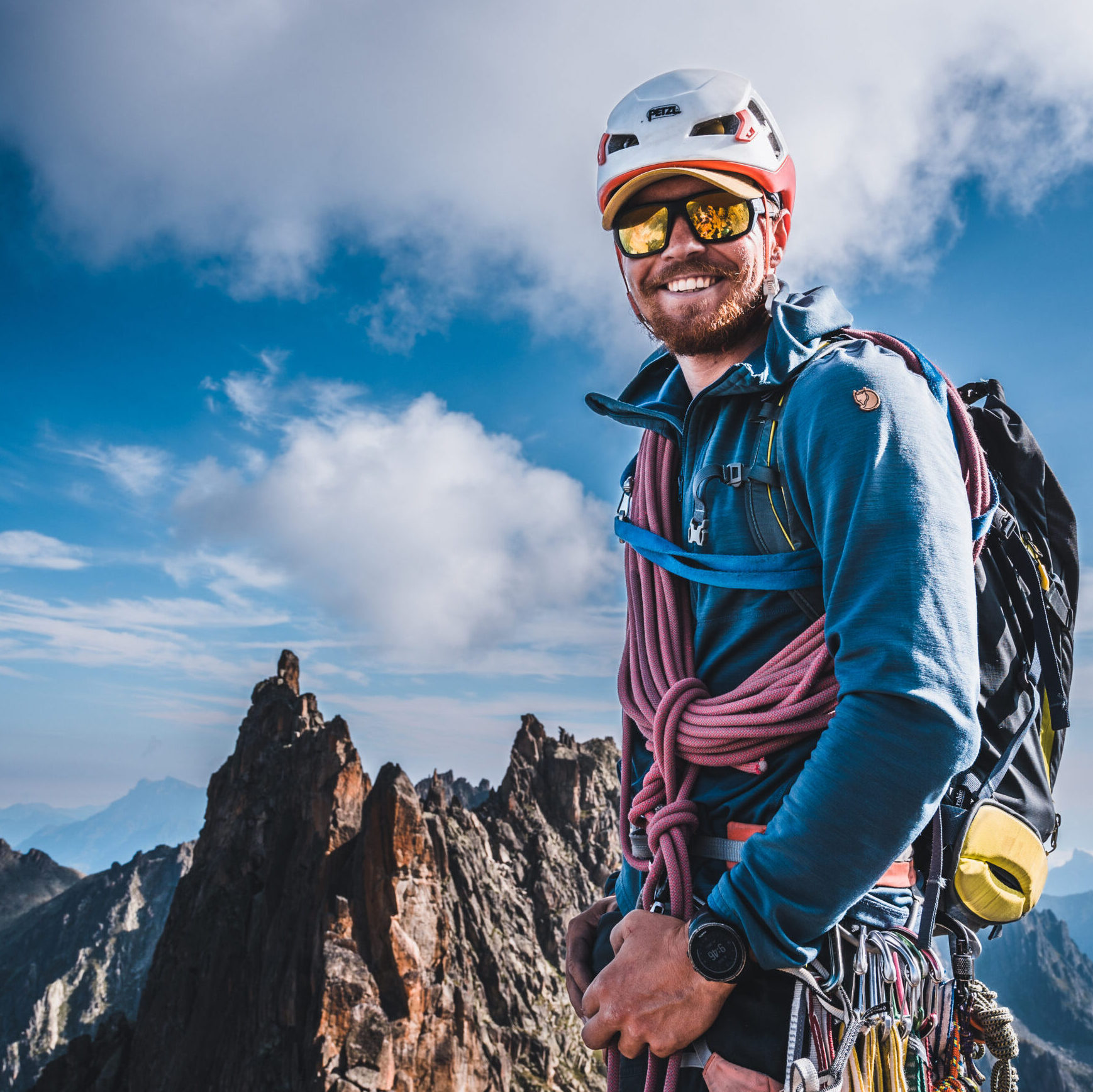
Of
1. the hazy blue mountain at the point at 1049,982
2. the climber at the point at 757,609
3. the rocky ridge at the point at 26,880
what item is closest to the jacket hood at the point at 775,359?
the climber at the point at 757,609

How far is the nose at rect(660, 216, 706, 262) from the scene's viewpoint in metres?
2.89

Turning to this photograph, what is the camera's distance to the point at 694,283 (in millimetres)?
2918

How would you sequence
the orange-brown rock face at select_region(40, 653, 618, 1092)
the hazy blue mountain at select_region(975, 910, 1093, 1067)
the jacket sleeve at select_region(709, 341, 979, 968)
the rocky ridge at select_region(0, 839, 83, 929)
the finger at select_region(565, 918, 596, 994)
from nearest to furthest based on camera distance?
the jacket sleeve at select_region(709, 341, 979, 968), the finger at select_region(565, 918, 596, 994), the orange-brown rock face at select_region(40, 653, 618, 1092), the hazy blue mountain at select_region(975, 910, 1093, 1067), the rocky ridge at select_region(0, 839, 83, 929)

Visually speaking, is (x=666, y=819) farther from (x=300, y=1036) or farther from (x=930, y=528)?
(x=300, y=1036)

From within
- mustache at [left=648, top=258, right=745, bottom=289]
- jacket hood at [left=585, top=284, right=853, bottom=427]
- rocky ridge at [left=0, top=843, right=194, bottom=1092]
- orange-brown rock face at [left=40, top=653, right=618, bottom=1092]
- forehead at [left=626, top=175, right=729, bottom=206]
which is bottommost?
rocky ridge at [left=0, top=843, right=194, bottom=1092]

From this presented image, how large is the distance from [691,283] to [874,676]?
1678 millimetres

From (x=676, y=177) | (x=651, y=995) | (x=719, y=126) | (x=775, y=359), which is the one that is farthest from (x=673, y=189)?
(x=651, y=995)

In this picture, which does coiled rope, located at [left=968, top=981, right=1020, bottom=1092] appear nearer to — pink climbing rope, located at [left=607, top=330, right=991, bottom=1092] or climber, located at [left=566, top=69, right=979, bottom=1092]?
climber, located at [left=566, top=69, right=979, bottom=1092]

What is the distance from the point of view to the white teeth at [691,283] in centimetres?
291

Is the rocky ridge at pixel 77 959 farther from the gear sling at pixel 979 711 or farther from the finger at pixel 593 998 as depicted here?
the gear sling at pixel 979 711

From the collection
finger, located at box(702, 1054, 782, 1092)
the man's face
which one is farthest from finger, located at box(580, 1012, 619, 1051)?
the man's face

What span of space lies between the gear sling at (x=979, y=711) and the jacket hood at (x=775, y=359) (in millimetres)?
79

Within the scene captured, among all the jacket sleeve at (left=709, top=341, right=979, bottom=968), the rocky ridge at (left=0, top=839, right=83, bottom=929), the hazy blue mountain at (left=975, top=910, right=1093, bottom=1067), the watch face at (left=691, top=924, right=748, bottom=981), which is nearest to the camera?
the jacket sleeve at (left=709, top=341, right=979, bottom=968)

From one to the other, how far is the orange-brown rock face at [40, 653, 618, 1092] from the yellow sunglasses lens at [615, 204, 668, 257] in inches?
2317
